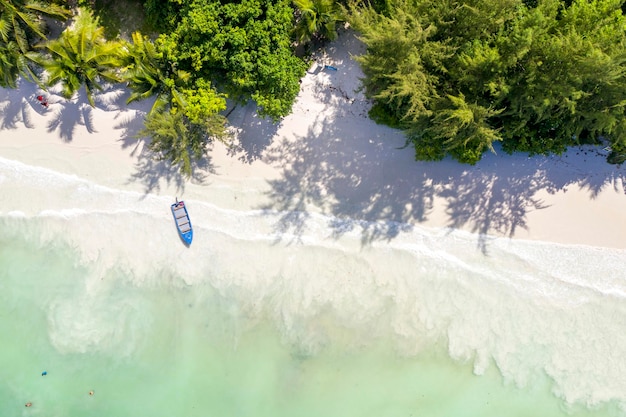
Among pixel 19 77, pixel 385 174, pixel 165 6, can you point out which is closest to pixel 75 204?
pixel 19 77

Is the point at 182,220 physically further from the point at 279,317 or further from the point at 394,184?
the point at 394,184

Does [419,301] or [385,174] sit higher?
[385,174]

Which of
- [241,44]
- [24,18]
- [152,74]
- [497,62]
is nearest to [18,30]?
[24,18]

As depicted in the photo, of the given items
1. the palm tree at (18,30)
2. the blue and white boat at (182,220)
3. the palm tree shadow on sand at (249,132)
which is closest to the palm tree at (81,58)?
the palm tree at (18,30)

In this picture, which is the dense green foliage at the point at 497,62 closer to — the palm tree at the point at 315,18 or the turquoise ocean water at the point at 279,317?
the palm tree at the point at 315,18

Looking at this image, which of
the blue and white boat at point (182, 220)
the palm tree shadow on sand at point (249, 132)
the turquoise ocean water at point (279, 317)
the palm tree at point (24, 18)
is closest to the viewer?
the palm tree at point (24, 18)

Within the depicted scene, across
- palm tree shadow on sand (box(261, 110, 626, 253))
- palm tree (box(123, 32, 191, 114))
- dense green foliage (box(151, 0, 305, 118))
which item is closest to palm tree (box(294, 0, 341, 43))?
dense green foliage (box(151, 0, 305, 118))

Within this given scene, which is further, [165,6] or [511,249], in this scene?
[511,249]

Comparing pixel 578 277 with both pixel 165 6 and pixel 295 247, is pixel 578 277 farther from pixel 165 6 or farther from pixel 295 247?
pixel 165 6
